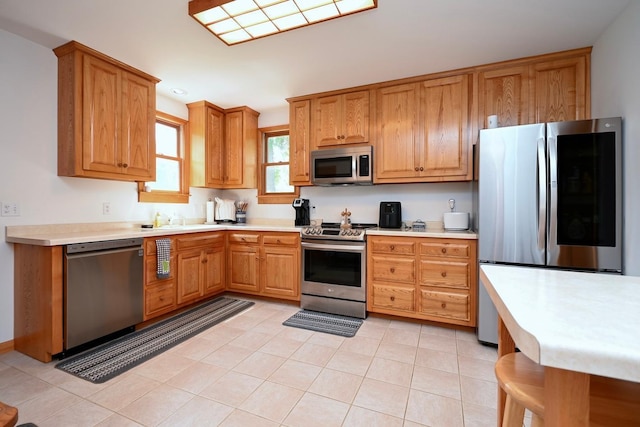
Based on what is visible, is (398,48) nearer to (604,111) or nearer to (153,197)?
(604,111)

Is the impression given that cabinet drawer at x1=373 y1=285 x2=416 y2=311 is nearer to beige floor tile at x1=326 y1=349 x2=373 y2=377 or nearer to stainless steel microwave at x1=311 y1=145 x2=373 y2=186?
beige floor tile at x1=326 y1=349 x2=373 y2=377

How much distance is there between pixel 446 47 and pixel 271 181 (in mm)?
2628

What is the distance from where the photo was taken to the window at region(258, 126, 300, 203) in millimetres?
4008

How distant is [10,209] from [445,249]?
11.9 feet

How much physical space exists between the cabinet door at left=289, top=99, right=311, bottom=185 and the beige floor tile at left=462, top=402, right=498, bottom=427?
2.56 metres

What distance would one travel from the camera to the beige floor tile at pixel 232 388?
170cm

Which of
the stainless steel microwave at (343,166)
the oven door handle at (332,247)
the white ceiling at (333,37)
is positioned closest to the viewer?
the white ceiling at (333,37)

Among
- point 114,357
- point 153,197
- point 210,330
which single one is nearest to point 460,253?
point 210,330

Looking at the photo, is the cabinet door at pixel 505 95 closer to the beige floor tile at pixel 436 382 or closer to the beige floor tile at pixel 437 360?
the beige floor tile at pixel 437 360

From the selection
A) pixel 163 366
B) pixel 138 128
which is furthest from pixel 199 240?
pixel 163 366

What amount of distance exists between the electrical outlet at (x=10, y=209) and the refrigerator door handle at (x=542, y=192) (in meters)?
4.09

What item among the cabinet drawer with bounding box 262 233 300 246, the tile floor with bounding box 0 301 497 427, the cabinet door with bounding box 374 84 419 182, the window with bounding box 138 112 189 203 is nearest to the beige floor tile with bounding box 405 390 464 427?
the tile floor with bounding box 0 301 497 427

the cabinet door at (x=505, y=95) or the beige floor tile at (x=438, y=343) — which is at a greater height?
the cabinet door at (x=505, y=95)

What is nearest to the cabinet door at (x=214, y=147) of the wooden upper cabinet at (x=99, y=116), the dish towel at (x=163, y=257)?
the wooden upper cabinet at (x=99, y=116)
